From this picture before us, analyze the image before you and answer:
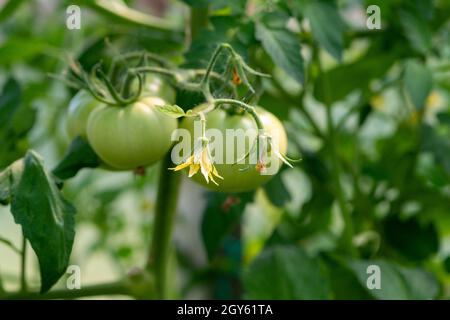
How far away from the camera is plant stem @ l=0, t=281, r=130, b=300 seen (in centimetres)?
64

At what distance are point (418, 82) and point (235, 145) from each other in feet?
1.05

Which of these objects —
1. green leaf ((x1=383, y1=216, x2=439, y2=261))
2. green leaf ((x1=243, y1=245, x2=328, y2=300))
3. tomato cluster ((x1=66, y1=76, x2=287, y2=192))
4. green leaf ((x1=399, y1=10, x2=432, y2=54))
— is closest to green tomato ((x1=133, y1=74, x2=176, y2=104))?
tomato cluster ((x1=66, y1=76, x2=287, y2=192))

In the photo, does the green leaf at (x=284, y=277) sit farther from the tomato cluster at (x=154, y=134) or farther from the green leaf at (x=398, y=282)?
the tomato cluster at (x=154, y=134)

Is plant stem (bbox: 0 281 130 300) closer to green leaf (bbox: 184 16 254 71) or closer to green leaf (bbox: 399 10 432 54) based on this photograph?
green leaf (bbox: 184 16 254 71)

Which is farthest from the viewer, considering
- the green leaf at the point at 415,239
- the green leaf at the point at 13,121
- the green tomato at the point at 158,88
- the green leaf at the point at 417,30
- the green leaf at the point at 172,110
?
the green leaf at the point at 415,239

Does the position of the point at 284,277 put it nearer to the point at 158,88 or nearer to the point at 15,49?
the point at 158,88

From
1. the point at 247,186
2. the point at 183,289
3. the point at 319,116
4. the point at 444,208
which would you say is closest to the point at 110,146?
the point at 247,186

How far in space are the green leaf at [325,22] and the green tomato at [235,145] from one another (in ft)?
0.44

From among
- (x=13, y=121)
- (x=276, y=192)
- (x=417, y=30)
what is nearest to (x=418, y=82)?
(x=417, y=30)

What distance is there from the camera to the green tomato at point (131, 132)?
533 mm

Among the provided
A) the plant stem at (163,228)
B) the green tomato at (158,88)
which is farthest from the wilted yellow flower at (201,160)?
the plant stem at (163,228)

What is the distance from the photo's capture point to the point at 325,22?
654 millimetres

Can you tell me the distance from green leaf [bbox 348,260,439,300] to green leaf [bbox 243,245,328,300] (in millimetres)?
40
